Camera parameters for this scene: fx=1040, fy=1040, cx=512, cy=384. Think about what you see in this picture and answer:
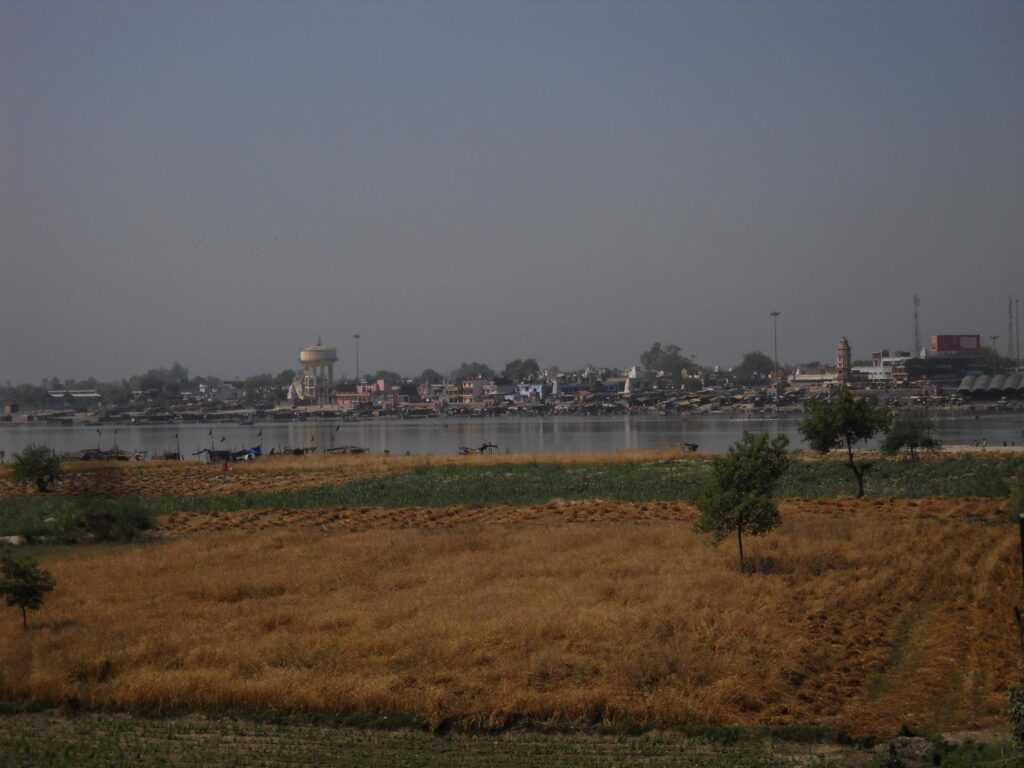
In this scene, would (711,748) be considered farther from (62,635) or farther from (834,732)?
(62,635)

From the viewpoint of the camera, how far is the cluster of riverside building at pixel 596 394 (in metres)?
128

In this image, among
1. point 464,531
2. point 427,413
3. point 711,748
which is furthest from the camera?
point 427,413

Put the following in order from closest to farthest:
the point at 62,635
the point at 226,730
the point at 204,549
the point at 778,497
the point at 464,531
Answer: the point at 226,730, the point at 62,635, the point at 204,549, the point at 464,531, the point at 778,497

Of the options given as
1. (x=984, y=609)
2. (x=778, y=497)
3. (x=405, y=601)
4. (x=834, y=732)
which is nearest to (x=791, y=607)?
(x=984, y=609)

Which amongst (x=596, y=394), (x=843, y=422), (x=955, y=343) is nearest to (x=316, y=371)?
(x=596, y=394)

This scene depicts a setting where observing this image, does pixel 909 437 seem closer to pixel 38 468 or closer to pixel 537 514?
pixel 537 514

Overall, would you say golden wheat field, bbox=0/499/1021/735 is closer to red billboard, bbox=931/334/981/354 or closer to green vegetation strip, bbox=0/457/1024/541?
green vegetation strip, bbox=0/457/1024/541

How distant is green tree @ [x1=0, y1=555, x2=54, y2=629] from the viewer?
13.4 m

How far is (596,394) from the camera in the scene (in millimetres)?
166500

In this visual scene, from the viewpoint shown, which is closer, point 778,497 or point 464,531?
point 464,531

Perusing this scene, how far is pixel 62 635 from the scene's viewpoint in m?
12.5

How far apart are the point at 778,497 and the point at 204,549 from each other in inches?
595

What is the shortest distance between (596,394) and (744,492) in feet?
490

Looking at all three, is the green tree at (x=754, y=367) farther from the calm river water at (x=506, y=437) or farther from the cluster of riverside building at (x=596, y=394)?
the calm river water at (x=506, y=437)
